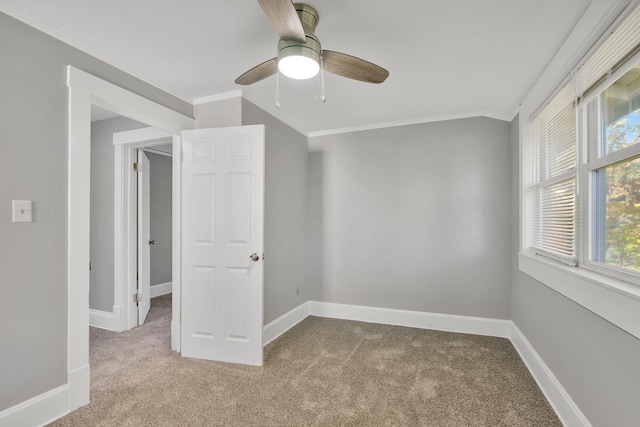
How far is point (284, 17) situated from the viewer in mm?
1459

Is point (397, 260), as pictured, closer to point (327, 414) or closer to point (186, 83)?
point (327, 414)

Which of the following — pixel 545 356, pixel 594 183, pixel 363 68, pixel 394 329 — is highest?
pixel 363 68

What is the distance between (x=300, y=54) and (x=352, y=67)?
15.2 inches

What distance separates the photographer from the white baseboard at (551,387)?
1.91 m

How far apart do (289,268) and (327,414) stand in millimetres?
1903

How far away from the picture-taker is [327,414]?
2113 mm

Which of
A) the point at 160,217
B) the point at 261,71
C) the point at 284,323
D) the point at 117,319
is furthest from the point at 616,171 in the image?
the point at 160,217

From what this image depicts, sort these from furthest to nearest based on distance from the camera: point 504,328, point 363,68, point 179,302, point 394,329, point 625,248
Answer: point 394,329 < point 504,328 < point 179,302 < point 363,68 < point 625,248

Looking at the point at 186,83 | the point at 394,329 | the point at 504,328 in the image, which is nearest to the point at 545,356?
the point at 504,328

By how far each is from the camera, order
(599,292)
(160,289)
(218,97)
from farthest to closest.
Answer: (160,289), (218,97), (599,292)

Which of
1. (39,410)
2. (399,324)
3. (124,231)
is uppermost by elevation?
(124,231)

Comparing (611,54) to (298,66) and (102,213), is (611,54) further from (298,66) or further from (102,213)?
(102,213)

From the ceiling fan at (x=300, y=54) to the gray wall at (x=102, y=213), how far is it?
2.55 m

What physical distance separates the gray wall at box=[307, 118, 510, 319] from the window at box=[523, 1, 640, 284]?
87cm
